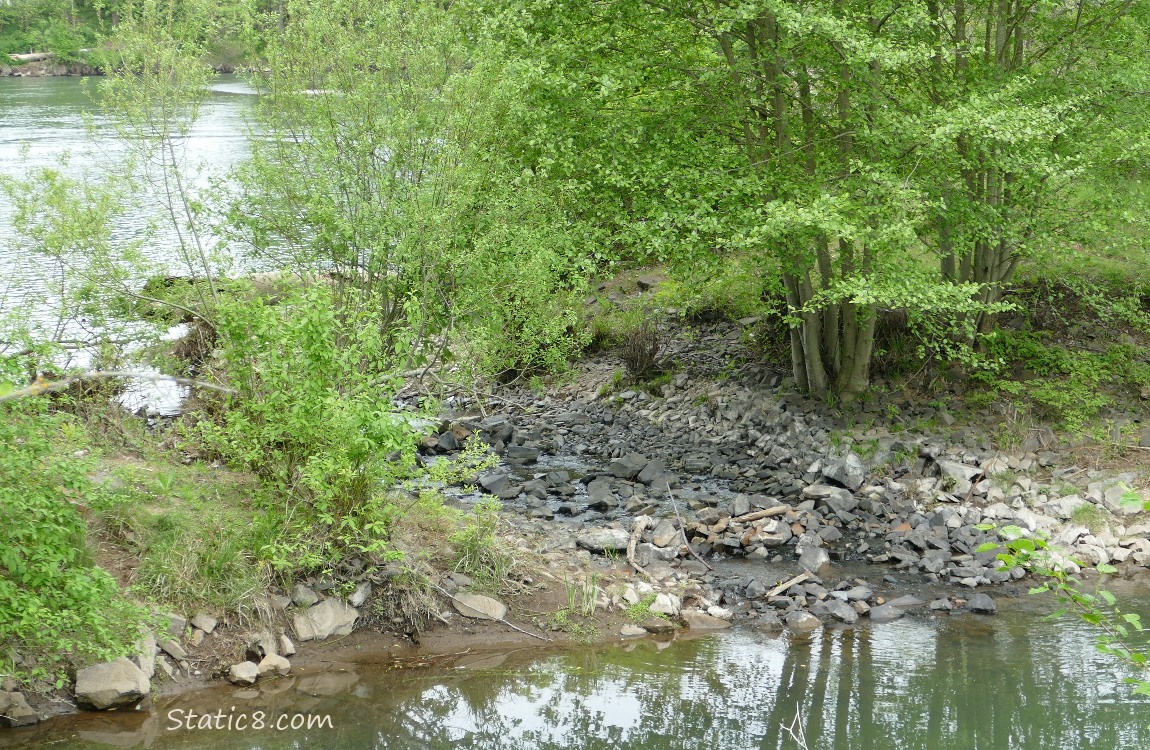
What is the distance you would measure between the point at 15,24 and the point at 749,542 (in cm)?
6482

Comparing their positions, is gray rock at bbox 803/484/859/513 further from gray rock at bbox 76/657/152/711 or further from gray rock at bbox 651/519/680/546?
gray rock at bbox 76/657/152/711

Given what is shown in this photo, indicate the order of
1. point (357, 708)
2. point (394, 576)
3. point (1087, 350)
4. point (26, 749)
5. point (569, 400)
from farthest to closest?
point (569, 400)
point (1087, 350)
point (394, 576)
point (357, 708)
point (26, 749)

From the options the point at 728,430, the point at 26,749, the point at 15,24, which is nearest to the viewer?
the point at 26,749

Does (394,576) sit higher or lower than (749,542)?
higher

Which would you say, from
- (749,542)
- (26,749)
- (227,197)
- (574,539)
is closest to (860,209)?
(749,542)

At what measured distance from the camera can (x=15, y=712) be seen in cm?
758

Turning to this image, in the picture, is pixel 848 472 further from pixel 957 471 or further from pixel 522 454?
pixel 522 454

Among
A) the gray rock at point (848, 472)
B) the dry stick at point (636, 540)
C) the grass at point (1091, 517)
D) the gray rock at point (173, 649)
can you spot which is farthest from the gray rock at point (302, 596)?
the grass at point (1091, 517)

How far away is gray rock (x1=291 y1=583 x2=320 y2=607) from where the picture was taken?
29.9 feet

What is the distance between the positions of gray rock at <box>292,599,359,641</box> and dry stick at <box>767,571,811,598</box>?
14.1 ft

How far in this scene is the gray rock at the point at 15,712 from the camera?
24.8ft

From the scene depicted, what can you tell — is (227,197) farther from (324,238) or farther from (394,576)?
(394,576)

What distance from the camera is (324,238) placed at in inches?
443

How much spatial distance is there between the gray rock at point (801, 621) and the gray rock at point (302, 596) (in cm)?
464
